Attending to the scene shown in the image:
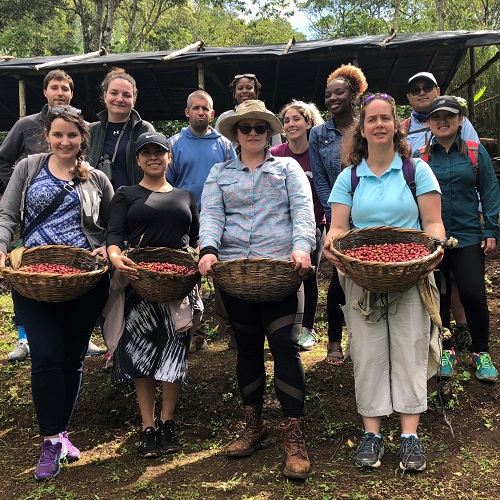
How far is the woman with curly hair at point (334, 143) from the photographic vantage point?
4.25 m

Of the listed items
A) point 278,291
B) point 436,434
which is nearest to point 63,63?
point 278,291

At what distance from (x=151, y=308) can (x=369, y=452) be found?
1.57 m

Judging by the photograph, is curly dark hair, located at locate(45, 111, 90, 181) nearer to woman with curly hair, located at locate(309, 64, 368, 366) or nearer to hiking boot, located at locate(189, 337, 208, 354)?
woman with curly hair, located at locate(309, 64, 368, 366)

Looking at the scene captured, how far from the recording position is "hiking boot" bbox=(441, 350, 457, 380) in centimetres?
397

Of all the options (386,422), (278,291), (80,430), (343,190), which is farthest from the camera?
(80,430)

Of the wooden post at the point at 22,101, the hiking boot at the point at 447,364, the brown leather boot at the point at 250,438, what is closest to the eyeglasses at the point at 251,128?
the brown leather boot at the point at 250,438

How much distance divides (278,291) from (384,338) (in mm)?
696

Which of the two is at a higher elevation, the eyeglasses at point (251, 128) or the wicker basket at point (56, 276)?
the eyeglasses at point (251, 128)

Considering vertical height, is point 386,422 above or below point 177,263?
below

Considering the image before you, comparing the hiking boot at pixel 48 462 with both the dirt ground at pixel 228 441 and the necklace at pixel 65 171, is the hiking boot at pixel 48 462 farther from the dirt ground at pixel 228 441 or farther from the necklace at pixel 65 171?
the necklace at pixel 65 171

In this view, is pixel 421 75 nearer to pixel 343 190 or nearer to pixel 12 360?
pixel 343 190

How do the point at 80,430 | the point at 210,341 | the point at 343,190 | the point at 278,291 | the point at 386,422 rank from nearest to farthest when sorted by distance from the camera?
the point at 278,291 < the point at 343,190 < the point at 386,422 < the point at 80,430 < the point at 210,341

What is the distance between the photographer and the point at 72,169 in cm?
347

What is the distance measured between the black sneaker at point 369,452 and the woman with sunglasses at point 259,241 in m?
0.30
